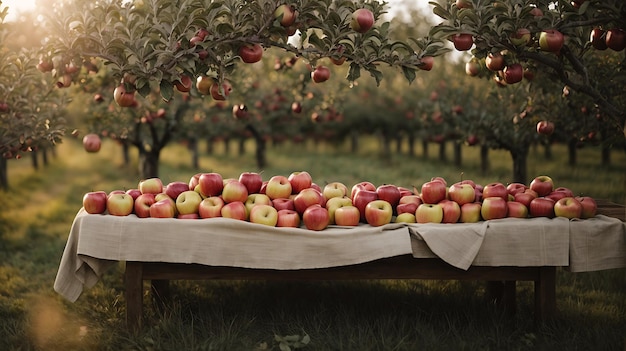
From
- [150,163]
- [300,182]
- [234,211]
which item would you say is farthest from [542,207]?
[150,163]

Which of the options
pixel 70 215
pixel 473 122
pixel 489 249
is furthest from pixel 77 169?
pixel 489 249

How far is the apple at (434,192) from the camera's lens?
176 inches

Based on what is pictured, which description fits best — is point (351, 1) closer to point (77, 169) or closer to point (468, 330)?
point (468, 330)

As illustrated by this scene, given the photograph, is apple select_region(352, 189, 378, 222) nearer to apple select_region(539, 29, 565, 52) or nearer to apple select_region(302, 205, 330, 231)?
apple select_region(302, 205, 330, 231)

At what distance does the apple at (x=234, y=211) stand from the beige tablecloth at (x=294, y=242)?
149 millimetres

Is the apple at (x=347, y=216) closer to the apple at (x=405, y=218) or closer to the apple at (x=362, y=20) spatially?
the apple at (x=405, y=218)

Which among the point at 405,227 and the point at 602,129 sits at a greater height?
the point at 602,129

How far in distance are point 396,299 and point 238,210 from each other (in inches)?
70.1

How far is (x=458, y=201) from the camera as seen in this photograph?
452 centimetres

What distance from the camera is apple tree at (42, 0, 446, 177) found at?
165 inches

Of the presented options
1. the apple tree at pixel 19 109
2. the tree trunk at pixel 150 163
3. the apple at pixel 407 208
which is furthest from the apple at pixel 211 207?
the tree trunk at pixel 150 163

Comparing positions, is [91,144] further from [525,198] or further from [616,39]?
[616,39]

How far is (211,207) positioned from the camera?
171 inches

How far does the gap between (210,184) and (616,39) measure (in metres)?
2.98
